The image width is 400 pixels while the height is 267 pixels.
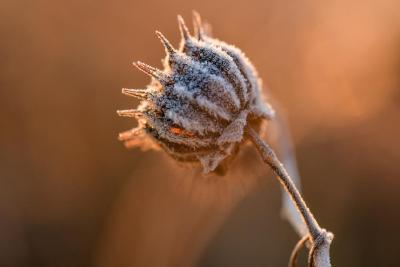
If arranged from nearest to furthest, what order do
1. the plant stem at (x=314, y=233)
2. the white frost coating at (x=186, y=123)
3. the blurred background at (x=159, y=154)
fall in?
1. the plant stem at (x=314, y=233)
2. the white frost coating at (x=186, y=123)
3. the blurred background at (x=159, y=154)

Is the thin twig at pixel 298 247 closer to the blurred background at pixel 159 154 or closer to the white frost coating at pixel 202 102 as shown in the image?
the white frost coating at pixel 202 102

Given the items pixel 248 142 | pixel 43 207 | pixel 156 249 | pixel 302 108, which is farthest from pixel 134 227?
pixel 248 142

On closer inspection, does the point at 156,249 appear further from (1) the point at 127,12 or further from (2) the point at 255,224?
(1) the point at 127,12

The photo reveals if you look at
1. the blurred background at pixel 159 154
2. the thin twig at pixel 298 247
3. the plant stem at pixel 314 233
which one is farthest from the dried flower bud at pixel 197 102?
the blurred background at pixel 159 154

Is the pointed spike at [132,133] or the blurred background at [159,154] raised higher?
the blurred background at [159,154]

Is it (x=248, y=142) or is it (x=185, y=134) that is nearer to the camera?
(x=185, y=134)
